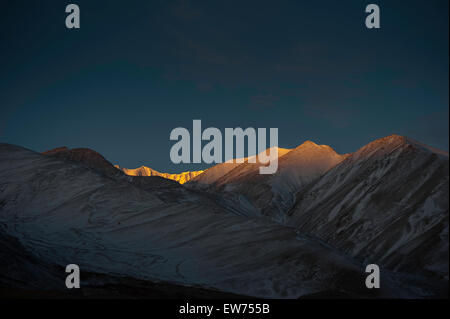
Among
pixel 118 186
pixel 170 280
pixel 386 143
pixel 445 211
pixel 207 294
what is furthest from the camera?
pixel 386 143

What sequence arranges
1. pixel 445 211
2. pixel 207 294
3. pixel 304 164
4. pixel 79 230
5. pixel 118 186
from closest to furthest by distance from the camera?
pixel 207 294
pixel 445 211
pixel 79 230
pixel 118 186
pixel 304 164

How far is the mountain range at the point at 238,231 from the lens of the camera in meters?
49.9

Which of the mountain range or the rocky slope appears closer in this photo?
the mountain range

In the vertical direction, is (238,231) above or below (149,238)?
above

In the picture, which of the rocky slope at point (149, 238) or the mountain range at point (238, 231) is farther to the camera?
the rocky slope at point (149, 238)

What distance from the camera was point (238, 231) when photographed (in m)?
67.2

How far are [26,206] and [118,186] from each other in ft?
51.9

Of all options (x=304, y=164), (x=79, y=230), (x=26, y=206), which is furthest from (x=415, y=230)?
(x=304, y=164)

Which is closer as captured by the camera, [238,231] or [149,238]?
[238,231]

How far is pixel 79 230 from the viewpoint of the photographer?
73.3 meters

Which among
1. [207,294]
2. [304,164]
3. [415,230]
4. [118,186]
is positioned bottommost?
[207,294]

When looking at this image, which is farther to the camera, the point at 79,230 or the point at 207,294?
Answer: the point at 79,230

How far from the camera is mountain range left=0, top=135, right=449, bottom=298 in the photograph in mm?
49906
